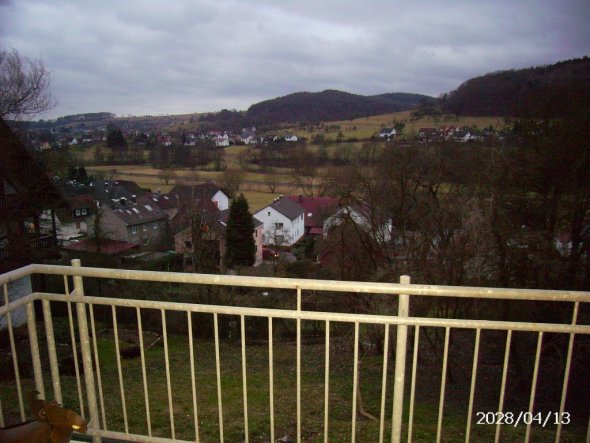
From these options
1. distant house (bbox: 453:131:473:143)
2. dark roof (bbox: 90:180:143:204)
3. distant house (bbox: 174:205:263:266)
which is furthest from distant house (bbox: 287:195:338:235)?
distant house (bbox: 453:131:473:143)

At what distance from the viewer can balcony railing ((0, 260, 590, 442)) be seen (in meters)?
2.21

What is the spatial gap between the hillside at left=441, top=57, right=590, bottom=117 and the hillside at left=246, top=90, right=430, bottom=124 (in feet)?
149

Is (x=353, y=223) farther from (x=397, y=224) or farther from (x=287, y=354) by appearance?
(x=287, y=354)

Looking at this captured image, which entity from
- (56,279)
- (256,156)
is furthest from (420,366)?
(256,156)

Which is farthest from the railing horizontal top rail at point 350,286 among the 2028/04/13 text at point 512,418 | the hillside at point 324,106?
the hillside at point 324,106

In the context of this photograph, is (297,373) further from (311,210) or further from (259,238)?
(311,210)

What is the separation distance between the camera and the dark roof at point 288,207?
127 feet

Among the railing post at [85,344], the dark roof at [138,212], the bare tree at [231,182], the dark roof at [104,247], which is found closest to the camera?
the railing post at [85,344]

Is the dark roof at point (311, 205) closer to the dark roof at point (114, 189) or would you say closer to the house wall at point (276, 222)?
the house wall at point (276, 222)

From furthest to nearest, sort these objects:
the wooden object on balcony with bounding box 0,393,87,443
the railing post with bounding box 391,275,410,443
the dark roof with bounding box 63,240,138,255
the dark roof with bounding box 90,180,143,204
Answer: the dark roof with bounding box 90,180,143,204
the dark roof with bounding box 63,240,138,255
the railing post with bounding box 391,275,410,443
the wooden object on balcony with bounding box 0,393,87,443

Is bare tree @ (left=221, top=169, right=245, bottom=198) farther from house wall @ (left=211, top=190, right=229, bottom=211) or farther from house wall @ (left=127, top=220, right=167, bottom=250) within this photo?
house wall @ (left=127, top=220, right=167, bottom=250)

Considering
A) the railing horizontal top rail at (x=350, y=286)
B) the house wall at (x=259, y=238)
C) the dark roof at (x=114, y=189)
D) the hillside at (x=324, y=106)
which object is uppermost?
the hillside at (x=324, y=106)

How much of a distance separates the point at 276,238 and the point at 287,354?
12.6 meters

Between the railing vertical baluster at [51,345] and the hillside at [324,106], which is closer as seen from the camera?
the railing vertical baluster at [51,345]
